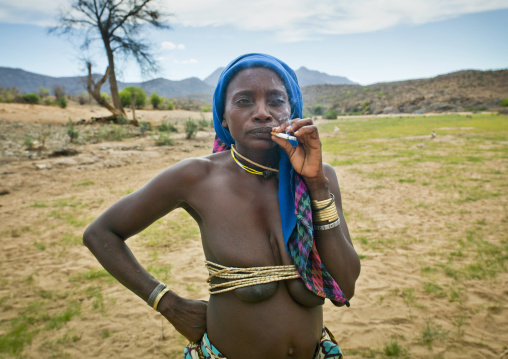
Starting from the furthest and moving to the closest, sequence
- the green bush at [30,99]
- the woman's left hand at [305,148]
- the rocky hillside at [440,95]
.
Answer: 1. the rocky hillside at [440,95]
2. the green bush at [30,99]
3. the woman's left hand at [305,148]

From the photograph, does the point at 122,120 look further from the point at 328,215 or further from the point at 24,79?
the point at 24,79

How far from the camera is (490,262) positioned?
378 cm

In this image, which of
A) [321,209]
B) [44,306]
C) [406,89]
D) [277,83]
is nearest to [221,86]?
[277,83]

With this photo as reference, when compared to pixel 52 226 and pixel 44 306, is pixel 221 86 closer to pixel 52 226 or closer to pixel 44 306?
pixel 44 306

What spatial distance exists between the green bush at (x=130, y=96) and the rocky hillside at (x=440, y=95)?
2608 centimetres

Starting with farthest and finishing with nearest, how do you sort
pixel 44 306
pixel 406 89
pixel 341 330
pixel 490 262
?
pixel 406 89
pixel 490 262
pixel 44 306
pixel 341 330

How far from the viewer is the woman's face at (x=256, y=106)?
51.6 inches

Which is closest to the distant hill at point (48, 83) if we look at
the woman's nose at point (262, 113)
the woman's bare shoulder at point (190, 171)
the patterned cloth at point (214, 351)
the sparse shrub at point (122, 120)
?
the sparse shrub at point (122, 120)

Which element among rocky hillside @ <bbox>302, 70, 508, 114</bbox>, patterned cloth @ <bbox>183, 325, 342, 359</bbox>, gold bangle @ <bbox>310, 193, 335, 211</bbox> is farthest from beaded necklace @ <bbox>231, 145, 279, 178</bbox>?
rocky hillside @ <bbox>302, 70, 508, 114</bbox>

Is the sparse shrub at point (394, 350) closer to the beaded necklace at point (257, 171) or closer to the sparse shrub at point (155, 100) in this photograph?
the beaded necklace at point (257, 171)

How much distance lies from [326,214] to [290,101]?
56 centimetres

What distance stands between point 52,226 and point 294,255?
518 centimetres

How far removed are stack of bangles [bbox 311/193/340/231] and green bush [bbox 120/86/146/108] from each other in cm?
3031

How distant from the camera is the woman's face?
131 cm
